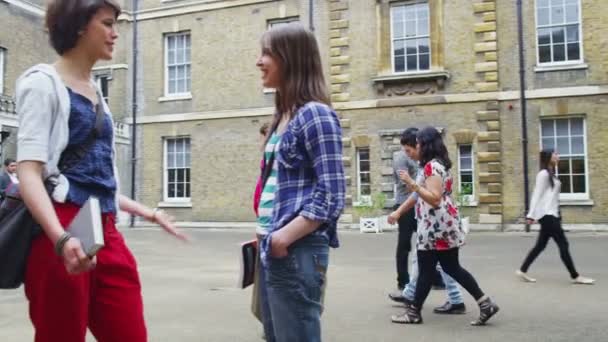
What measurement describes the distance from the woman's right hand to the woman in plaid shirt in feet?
→ 2.21

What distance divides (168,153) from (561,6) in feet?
47.0

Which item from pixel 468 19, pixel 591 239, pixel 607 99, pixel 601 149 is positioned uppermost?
pixel 468 19

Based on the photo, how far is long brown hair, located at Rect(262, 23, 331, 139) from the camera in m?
2.49

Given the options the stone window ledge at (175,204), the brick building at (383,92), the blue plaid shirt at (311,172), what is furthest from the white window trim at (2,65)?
the blue plaid shirt at (311,172)

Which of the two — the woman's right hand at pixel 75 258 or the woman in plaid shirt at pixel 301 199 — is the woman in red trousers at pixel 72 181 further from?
the woman in plaid shirt at pixel 301 199

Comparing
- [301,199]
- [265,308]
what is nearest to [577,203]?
[265,308]

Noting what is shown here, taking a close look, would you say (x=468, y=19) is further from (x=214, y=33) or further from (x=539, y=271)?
(x=539, y=271)

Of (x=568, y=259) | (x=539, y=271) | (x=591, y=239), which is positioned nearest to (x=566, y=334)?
(x=568, y=259)

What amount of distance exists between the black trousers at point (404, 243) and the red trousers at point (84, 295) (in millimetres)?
4763

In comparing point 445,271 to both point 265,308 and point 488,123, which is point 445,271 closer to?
point 265,308

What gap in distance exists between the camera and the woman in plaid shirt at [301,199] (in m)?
2.31

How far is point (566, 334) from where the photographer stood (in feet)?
16.8

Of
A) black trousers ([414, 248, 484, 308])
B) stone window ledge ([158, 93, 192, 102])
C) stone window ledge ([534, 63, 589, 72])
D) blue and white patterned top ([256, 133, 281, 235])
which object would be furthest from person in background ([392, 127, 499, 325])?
stone window ledge ([158, 93, 192, 102])

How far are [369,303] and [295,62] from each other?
462cm
